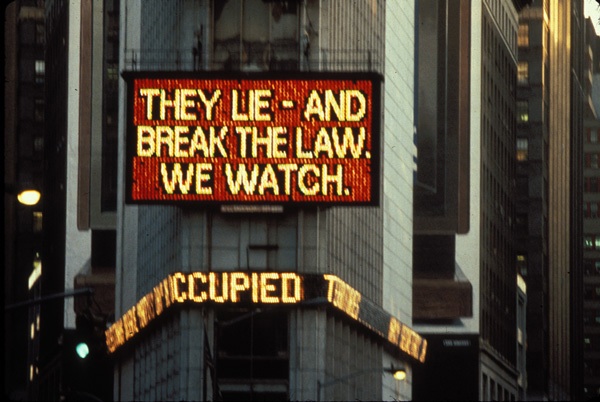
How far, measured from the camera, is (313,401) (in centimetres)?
8844

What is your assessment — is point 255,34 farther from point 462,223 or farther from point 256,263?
point 462,223

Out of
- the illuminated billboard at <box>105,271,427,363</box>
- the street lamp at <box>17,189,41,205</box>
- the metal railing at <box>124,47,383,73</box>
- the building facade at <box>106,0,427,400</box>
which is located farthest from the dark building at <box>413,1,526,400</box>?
the street lamp at <box>17,189,41,205</box>

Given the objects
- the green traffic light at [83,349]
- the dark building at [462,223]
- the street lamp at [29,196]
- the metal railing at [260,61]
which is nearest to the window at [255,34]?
the metal railing at [260,61]

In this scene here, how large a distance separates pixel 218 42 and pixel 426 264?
10142cm

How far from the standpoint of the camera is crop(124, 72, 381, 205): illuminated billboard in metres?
83.1

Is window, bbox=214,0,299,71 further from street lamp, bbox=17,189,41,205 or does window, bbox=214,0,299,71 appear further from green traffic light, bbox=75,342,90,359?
green traffic light, bbox=75,342,90,359

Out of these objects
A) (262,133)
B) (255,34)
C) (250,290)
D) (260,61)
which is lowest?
(250,290)

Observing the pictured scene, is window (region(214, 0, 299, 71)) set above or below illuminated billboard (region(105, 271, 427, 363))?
above

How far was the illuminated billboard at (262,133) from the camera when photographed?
273ft

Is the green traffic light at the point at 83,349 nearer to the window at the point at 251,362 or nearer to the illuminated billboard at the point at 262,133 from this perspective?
the illuminated billboard at the point at 262,133

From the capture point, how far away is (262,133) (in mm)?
84312

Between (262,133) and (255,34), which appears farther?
(255,34)

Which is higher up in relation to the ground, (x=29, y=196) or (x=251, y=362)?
(x=29, y=196)

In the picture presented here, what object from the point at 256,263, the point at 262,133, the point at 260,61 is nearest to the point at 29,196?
the point at 262,133
